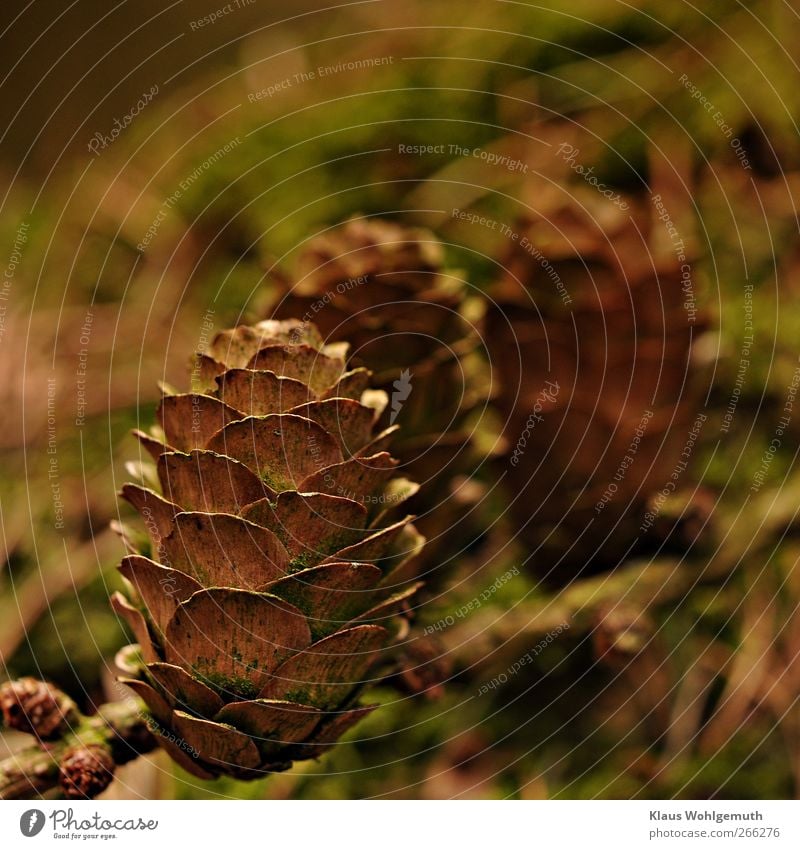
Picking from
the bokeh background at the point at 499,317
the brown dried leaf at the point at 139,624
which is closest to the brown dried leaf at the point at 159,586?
the brown dried leaf at the point at 139,624

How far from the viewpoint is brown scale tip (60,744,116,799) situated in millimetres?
294

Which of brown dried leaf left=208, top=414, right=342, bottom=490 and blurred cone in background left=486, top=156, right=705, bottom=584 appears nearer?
brown dried leaf left=208, top=414, right=342, bottom=490

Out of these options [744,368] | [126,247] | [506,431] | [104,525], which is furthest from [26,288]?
[744,368]

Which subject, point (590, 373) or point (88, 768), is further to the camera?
point (590, 373)

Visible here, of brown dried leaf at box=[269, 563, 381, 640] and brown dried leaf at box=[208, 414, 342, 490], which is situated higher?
brown dried leaf at box=[208, 414, 342, 490]

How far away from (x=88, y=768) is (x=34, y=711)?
0.03 meters

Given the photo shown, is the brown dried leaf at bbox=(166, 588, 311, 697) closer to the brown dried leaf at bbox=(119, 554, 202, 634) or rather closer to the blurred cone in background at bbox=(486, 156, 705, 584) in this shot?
the brown dried leaf at bbox=(119, 554, 202, 634)

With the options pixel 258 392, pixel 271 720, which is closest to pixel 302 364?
pixel 258 392

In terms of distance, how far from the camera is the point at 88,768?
0.97 feet

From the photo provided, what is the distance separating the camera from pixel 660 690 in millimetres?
419

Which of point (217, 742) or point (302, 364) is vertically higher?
point (302, 364)

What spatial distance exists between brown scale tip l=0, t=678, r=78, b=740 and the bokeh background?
6 cm

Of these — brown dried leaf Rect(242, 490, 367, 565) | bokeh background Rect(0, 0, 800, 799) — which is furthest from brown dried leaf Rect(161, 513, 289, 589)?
bokeh background Rect(0, 0, 800, 799)

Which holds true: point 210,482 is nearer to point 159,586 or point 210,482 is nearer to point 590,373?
point 159,586
